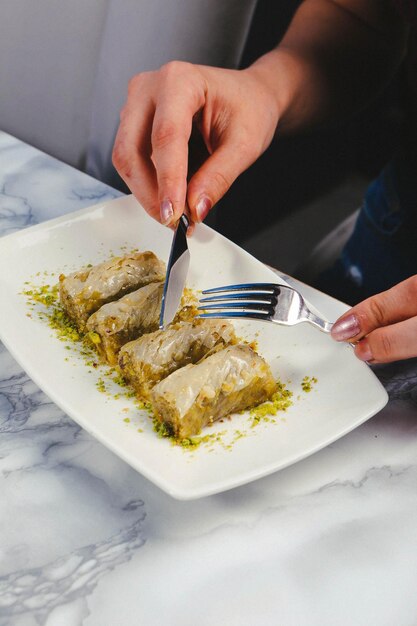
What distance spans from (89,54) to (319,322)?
1325 millimetres

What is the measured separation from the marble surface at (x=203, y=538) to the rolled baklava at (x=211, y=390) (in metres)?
0.11

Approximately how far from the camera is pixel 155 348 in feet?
3.75

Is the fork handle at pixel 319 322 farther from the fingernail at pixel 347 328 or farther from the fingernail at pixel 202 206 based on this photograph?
the fingernail at pixel 202 206

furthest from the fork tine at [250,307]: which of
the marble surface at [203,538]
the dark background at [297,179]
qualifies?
the dark background at [297,179]

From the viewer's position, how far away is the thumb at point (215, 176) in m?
1.25

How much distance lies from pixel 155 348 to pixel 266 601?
428 millimetres

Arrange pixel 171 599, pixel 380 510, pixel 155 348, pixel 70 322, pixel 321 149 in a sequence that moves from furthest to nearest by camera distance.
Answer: pixel 321 149 < pixel 70 322 < pixel 155 348 < pixel 380 510 < pixel 171 599

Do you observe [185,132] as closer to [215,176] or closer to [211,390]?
[215,176]

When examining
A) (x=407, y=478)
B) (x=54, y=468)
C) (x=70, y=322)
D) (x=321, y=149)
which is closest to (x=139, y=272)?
(x=70, y=322)

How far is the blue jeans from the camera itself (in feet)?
5.79

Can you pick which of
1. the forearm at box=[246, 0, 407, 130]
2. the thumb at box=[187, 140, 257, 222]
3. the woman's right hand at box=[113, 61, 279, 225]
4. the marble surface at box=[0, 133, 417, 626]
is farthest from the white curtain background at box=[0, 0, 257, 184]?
the marble surface at box=[0, 133, 417, 626]

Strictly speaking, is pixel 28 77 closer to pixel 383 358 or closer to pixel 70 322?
pixel 70 322

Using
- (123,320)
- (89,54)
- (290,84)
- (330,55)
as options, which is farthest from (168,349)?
(89,54)

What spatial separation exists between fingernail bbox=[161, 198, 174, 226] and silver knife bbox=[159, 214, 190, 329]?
31 millimetres
